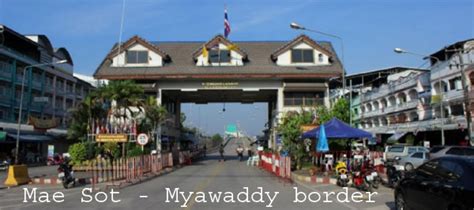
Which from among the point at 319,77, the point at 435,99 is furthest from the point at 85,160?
the point at 435,99

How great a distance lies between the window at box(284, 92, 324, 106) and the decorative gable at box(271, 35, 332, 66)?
2.67 meters

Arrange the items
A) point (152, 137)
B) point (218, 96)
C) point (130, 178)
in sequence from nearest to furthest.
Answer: point (130, 178)
point (152, 137)
point (218, 96)

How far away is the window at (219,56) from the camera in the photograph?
43969mm

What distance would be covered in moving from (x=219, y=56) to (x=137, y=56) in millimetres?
7384

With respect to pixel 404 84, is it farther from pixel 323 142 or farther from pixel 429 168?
pixel 429 168

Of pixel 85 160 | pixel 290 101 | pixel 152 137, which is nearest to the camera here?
pixel 85 160

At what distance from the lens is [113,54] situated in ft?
147

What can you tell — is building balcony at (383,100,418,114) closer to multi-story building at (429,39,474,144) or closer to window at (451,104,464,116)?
multi-story building at (429,39,474,144)

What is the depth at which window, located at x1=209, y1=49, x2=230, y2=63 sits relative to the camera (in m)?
44.0

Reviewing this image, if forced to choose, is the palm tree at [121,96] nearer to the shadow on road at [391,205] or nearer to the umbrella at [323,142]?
the umbrella at [323,142]

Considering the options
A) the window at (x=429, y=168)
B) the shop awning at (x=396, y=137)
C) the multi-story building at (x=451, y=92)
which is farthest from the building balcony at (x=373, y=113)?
the window at (x=429, y=168)

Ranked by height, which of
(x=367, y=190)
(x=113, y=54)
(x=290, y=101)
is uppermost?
(x=113, y=54)

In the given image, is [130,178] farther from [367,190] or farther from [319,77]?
[319,77]

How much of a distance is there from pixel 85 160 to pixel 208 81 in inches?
520
